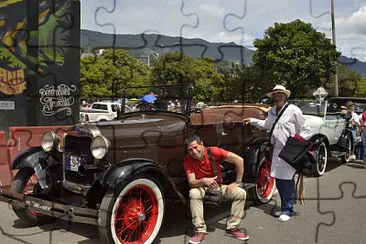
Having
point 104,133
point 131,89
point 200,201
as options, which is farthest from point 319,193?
point 104,133

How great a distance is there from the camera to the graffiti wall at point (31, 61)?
10.5 m

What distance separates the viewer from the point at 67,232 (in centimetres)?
511

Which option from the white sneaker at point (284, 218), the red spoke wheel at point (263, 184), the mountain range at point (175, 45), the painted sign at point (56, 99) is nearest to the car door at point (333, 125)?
the red spoke wheel at point (263, 184)

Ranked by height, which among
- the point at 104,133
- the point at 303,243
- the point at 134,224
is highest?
the point at 104,133

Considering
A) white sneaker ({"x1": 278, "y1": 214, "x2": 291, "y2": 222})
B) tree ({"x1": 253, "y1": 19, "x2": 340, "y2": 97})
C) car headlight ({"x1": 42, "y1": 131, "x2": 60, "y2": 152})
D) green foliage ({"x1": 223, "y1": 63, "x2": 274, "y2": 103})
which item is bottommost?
white sneaker ({"x1": 278, "y1": 214, "x2": 291, "y2": 222})

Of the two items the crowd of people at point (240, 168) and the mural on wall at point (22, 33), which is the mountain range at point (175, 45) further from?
the mural on wall at point (22, 33)

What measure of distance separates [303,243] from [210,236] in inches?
45.5

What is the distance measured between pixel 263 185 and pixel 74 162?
134 inches

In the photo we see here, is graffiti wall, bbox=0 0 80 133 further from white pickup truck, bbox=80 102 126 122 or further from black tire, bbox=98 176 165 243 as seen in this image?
white pickup truck, bbox=80 102 126 122

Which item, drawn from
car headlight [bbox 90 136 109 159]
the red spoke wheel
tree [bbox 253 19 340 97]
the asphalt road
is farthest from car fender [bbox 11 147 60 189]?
tree [bbox 253 19 340 97]

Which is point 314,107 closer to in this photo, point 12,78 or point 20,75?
point 20,75

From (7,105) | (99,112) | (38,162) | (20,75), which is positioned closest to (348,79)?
(38,162)

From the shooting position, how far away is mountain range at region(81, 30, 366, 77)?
16.4 feet

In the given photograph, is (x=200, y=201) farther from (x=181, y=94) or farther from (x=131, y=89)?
(x=131, y=89)
